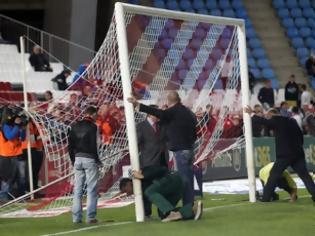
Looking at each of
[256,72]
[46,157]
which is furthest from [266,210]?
[256,72]

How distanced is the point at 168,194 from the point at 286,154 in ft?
10.7

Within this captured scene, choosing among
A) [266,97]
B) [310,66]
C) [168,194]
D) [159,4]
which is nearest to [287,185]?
[168,194]

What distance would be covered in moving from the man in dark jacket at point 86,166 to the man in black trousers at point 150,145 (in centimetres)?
65

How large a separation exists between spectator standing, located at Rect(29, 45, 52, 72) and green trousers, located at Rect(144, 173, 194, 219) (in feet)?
40.3

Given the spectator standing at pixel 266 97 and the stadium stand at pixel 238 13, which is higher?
the stadium stand at pixel 238 13

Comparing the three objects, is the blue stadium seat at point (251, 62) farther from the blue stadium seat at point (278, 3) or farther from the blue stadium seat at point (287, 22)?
the blue stadium seat at point (278, 3)

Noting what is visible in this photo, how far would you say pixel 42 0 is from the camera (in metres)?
32.5

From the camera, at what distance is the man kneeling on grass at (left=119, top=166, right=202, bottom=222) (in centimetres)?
1211

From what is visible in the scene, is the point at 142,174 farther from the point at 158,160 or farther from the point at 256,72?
the point at 256,72

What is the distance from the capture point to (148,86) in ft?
48.2

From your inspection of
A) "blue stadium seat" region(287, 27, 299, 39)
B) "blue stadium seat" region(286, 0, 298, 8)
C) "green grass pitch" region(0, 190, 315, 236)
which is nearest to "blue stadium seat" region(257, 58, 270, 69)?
"blue stadium seat" region(287, 27, 299, 39)

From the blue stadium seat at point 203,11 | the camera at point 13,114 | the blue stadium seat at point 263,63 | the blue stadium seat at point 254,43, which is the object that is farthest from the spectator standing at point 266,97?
the camera at point 13,114

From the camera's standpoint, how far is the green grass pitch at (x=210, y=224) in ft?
36.4

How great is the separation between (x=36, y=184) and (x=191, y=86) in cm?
439
